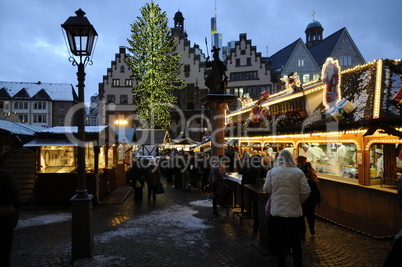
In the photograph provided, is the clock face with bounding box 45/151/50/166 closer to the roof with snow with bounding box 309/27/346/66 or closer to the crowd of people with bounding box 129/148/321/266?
the crowd of people with bounding box 129/148/321/266

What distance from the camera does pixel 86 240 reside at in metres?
6.19

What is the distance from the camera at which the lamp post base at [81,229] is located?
615cm

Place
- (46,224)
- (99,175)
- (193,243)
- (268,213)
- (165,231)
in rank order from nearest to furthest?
→ 1. (268,213)
2. (193,243)
3. (165,231)
4. (46,224)
5. (99,175)

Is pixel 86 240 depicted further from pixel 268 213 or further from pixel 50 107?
pixel 50 107

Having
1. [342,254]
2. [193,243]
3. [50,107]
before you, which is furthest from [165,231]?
[50,107]

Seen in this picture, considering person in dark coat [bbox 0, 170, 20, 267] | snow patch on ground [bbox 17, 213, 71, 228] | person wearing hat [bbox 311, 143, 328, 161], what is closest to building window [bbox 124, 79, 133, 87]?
person wearing hat [bbox 311, 143, 328, 161]

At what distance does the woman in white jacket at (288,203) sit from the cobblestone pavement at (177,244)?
0.88m

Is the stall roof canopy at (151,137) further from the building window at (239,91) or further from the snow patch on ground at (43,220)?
the snow patch on ground at (43,220)

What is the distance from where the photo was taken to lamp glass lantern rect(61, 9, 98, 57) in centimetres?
629

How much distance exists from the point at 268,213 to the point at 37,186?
10.3 m

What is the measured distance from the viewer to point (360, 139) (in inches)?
381

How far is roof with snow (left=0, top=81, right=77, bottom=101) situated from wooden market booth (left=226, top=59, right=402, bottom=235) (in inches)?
2309

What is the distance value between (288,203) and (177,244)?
3177mm

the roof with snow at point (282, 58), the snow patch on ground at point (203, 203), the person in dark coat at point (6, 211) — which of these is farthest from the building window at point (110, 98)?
the person in dark coat at point (6, 211)
